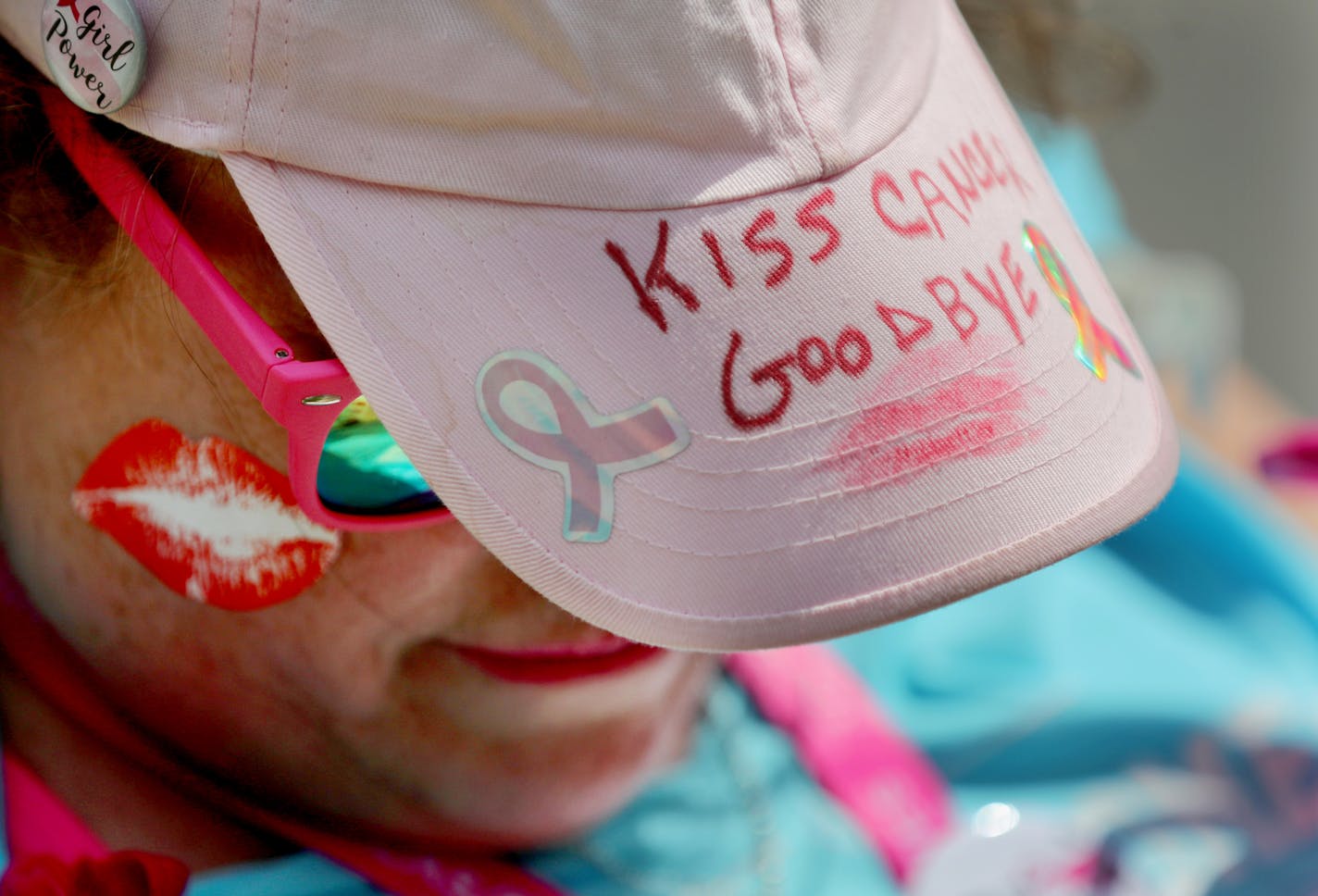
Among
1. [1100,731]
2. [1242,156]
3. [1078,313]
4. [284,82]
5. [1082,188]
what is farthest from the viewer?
[1242,156]

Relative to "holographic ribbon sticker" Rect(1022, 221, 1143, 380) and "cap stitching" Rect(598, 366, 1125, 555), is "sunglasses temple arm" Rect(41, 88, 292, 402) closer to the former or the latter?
"cap stitching" Rect(598, 366, 1125, 555)

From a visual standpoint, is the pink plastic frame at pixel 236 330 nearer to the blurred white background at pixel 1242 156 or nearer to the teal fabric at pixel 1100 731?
the teal fabric at pixel 1100 731

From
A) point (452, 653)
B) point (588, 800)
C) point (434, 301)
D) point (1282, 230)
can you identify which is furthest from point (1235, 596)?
point (1282, 230)

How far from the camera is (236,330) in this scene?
0.66m

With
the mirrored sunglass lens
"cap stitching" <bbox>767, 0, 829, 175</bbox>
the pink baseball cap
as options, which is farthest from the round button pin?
"cap stitching" <bbox>767, 0, 829, 175</bbox>

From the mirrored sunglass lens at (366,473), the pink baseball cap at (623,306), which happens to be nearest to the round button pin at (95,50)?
the pink baseball cap at (623,306)

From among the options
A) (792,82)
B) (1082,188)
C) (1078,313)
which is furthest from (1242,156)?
(792,82)

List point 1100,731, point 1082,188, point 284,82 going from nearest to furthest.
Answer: point 284,82 → point 1100,731 → point 1082,188

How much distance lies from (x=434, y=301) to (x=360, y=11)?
13 centimetres

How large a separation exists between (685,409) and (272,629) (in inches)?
11.3

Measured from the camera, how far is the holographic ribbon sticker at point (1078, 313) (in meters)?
0.71

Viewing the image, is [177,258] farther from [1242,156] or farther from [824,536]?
[1242,156]

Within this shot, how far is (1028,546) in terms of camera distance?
63 centimetres

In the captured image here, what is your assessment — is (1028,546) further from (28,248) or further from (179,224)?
(28,248)
